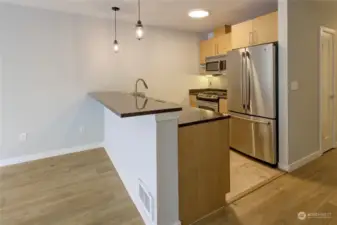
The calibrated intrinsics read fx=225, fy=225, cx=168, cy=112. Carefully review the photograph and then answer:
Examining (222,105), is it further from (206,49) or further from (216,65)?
(206,49)

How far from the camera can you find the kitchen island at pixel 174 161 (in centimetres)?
183

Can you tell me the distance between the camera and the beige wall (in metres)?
3.12

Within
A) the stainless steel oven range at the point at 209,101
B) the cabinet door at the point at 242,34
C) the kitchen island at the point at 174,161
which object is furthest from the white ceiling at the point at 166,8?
the kitchen island at the point at 174,161

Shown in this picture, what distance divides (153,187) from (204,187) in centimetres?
56

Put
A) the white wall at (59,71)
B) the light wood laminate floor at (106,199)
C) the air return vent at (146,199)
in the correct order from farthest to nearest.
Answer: the white wall at (59,71), the light wood laminate floor at (106,199), the air return vent at (146,199)

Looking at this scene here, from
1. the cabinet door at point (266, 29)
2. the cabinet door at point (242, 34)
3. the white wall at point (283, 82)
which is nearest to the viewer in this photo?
the white wall at point (283, 82)

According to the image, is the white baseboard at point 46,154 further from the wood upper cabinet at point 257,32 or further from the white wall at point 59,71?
the wood upper cabinet at point 257,32

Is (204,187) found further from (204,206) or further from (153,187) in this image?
(153,187)

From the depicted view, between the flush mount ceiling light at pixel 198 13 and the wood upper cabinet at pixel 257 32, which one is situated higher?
the flush mount ceiling light at pixel 198 13

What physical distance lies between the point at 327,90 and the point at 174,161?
340 centimetres

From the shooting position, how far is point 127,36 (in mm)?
4559

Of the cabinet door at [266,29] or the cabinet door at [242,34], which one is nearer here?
the cabinet door at [266,29]

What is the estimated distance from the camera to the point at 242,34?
12.6 ft

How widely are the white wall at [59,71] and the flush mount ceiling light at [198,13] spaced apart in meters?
1.11
